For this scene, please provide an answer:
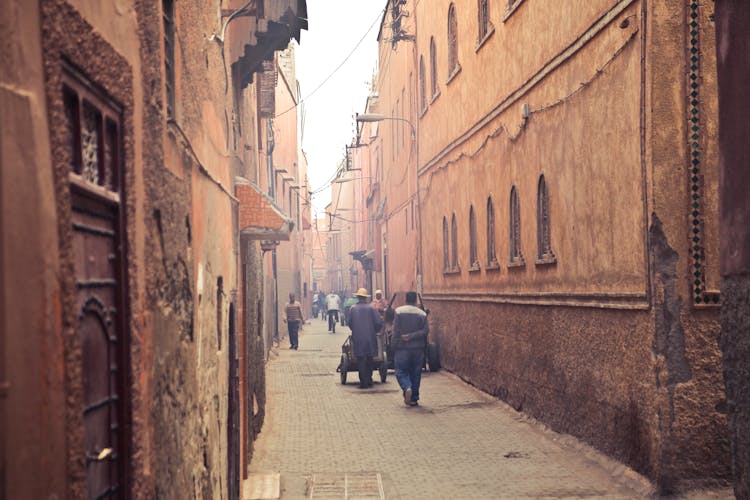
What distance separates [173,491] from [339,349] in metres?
26.8

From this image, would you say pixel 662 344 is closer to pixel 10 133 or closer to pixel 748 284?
pixel 748 284

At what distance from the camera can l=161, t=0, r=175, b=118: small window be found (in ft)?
17.5

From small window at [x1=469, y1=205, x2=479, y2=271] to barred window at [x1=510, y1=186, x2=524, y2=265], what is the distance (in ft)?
9.01

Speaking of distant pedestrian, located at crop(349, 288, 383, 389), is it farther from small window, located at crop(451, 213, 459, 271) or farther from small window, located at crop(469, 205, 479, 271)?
small window, located at crop(451, 213, 459, 271)

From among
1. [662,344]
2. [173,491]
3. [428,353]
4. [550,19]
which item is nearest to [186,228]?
[173,491]

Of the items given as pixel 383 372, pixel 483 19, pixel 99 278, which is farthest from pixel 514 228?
pixel 99 278

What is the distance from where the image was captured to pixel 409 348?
53.5 ft

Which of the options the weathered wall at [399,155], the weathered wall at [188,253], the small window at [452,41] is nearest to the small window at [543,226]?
the weathered wall at [188,253]

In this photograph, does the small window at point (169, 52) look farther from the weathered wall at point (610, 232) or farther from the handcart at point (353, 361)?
the handcart at point (353, 361)

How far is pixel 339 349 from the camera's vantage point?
31.6 metres

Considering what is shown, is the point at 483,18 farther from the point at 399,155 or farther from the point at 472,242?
the point at 399,155

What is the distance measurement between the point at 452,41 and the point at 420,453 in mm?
11212

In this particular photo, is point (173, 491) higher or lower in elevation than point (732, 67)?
lower

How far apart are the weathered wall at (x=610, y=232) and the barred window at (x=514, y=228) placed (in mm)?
185
